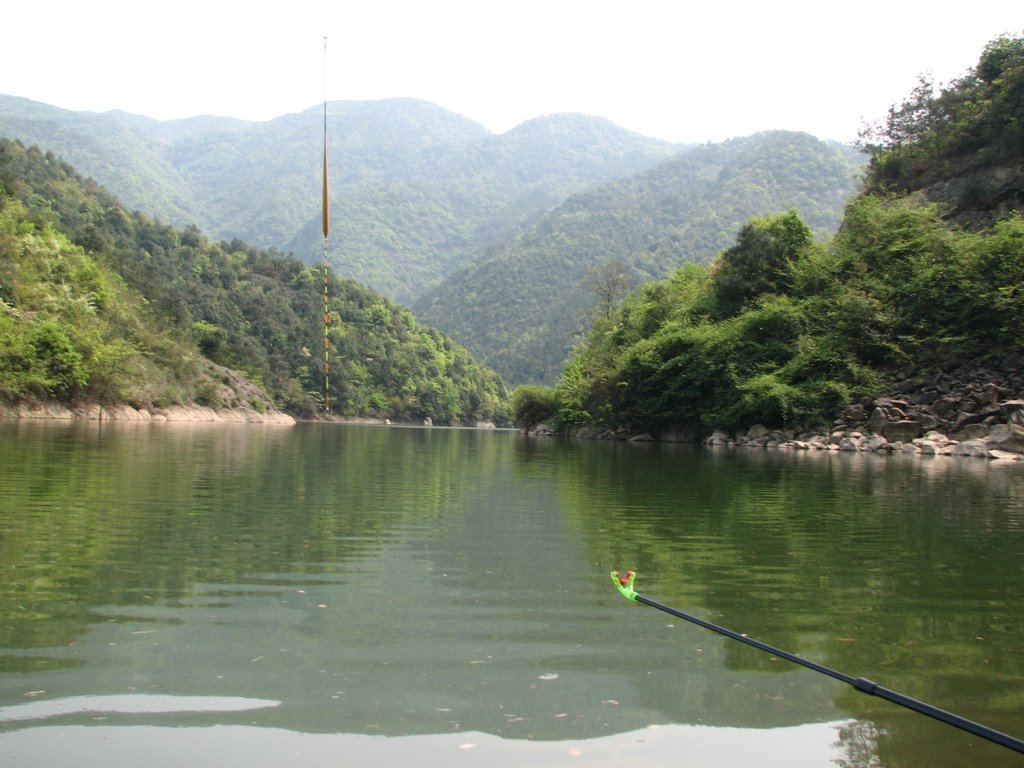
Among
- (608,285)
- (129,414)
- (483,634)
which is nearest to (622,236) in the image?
(608,285)

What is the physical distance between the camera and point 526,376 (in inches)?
6073

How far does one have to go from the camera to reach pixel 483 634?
6.15 metres

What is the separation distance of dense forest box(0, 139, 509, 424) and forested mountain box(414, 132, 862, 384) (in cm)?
1648

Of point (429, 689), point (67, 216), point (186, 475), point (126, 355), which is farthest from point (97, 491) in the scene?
point (67, 216)

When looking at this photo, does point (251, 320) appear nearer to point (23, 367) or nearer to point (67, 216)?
point (67, 216)

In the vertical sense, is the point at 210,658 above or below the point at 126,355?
below

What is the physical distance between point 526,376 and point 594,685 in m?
149

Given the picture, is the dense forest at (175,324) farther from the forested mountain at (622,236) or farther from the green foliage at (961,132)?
the green foliage at (961,132)

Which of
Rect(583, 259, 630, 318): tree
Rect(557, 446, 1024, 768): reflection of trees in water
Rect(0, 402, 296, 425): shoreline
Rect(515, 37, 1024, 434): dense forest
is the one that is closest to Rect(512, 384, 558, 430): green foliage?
Rect(583, 259, 630, 318): tree

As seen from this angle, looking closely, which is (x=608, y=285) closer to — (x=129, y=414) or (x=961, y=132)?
(x=961, y=132)

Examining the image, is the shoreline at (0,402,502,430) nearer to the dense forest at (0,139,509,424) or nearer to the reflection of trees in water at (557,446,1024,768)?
the dense forest at (0,139,509,424)

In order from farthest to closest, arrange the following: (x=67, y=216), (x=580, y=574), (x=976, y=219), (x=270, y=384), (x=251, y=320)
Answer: (x=251, y=320), (x=270, y=384), (x=67, y=216), (x=976, y=219), (x=580, y=574)

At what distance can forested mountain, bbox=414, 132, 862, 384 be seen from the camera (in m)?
142

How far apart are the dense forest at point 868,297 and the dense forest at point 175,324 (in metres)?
34.7
